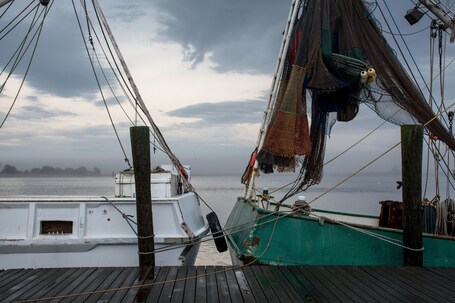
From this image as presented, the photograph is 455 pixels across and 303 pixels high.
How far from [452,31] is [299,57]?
17.4 feet

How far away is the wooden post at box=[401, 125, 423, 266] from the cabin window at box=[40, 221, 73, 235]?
7565mm

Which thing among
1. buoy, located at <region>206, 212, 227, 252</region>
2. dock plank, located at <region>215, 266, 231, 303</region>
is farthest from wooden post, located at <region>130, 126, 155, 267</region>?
buoy, located at <region>206, 212, 227, 252</region>

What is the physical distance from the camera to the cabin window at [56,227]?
10562 mm

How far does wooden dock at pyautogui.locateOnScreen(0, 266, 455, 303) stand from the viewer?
262 inches

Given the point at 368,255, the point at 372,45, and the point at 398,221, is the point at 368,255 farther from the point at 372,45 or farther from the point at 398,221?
the point at 372,45

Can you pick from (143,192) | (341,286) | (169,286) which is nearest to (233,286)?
(169,286)


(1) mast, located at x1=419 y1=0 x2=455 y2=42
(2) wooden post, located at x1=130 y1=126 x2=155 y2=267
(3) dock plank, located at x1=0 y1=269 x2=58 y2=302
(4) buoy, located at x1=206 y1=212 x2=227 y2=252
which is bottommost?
(3) dock plank, located at x1=0 y1=269 x2=58 y2=302

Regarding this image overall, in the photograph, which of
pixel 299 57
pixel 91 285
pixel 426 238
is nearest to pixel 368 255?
pixel 426 238

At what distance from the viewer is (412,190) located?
8.68m

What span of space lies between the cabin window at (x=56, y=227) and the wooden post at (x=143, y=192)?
2.86 m

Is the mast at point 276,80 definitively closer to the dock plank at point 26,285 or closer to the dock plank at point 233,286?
the dock plank at point 233,286

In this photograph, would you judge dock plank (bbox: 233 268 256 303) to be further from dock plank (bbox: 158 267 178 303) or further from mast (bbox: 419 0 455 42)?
mast (bbox: 419 0 455 42)

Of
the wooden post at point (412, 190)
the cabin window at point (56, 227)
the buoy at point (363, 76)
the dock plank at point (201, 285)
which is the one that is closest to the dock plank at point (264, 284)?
the dock plank at point (201, 285)

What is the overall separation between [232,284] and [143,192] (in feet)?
8.72
